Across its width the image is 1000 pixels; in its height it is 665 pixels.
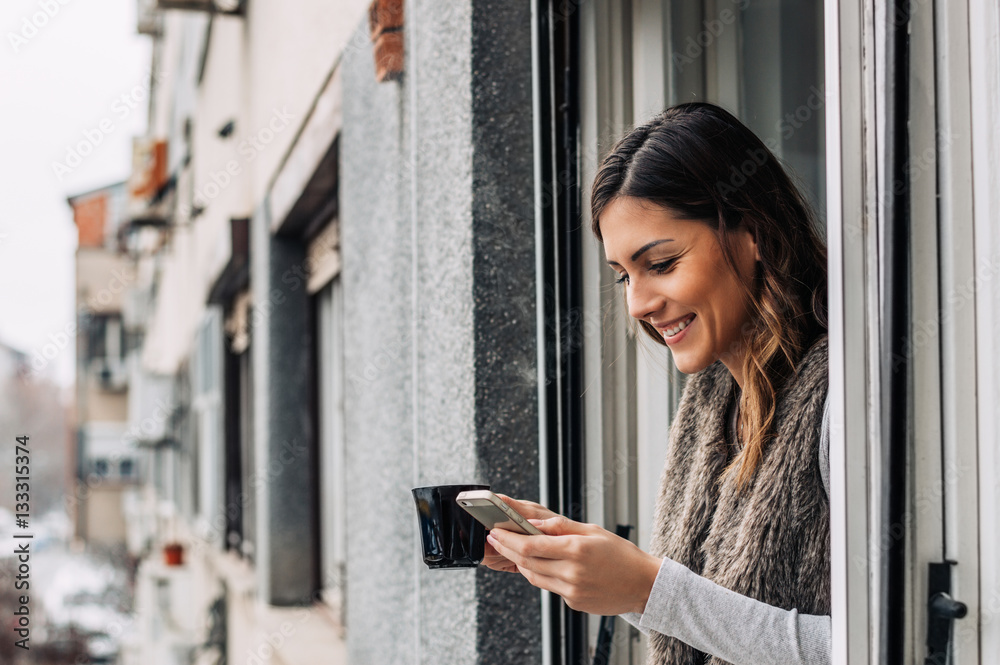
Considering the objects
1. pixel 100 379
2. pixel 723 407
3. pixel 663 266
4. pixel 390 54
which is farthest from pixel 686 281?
pixel 100 379

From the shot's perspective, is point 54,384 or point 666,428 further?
point 54,384

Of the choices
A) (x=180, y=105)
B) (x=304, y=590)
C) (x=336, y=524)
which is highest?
(x=180, y=105)

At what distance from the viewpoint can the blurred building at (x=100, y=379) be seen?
23031 millimetres

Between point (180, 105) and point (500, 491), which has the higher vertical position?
point (180, 105)

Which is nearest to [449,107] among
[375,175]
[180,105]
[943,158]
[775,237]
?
[375,175]

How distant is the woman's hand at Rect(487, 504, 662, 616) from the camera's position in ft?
4.11

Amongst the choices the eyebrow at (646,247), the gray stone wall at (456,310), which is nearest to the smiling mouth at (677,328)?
the eyebrow at (646,247)

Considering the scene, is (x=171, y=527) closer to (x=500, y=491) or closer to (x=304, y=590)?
(x=304, y=590)

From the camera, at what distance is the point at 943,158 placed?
1192 millimetres

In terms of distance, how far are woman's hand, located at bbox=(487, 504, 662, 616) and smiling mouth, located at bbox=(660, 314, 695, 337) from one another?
0.33m

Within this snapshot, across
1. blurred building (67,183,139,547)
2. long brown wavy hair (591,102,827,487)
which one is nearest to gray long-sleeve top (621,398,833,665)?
long brown wavy hair (591,102,827,487)

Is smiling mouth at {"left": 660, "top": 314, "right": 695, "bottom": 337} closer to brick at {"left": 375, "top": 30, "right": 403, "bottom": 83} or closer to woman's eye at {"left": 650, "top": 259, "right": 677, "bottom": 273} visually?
woman's eye at {"left": 650, "top": 259, "right": 677, "bottom": 273}

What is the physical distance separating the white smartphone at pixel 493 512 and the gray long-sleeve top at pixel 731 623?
0.64 feet

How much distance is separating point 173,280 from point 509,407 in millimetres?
10557
